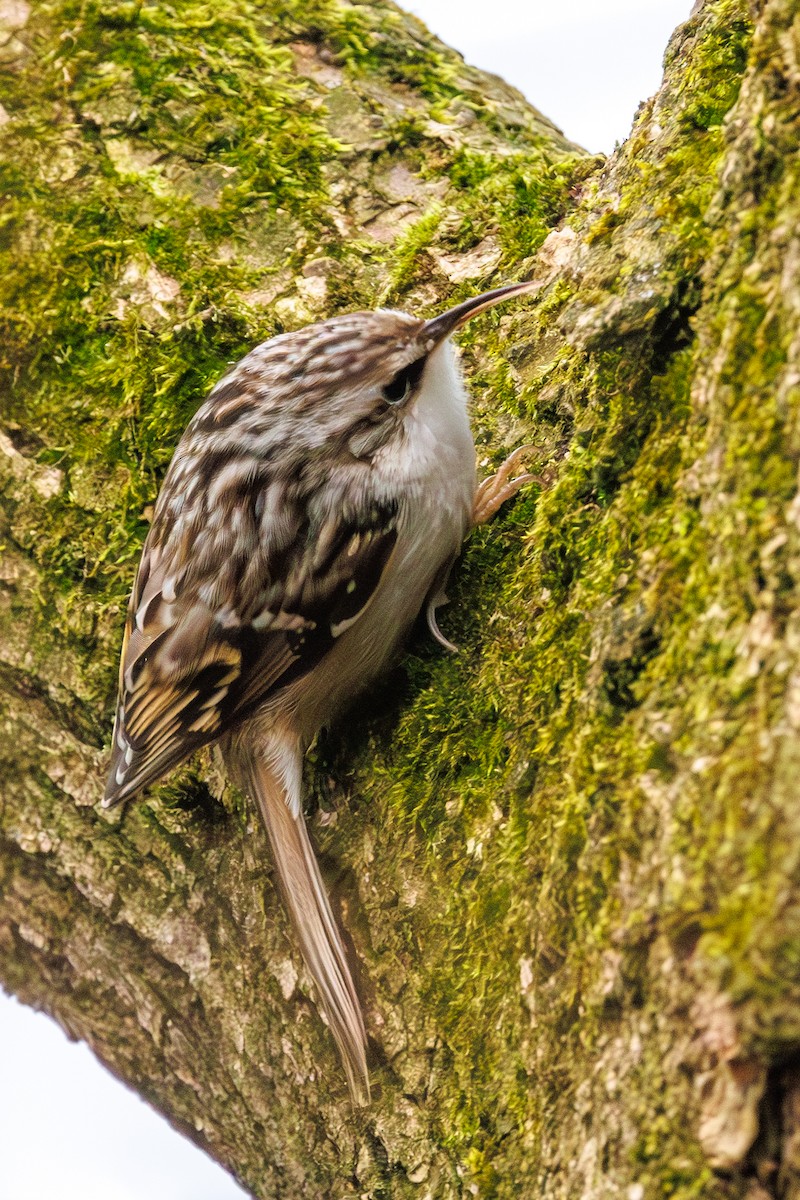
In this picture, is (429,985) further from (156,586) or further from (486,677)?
(156,586)

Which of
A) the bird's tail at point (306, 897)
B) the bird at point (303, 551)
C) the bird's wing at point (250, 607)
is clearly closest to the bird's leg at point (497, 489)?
the bird at point (303, 551)

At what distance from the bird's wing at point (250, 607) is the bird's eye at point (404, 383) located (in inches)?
6.7

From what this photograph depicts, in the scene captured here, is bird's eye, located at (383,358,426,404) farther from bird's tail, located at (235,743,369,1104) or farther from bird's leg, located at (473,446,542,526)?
bird's tail, located at (235,743,369,1104)

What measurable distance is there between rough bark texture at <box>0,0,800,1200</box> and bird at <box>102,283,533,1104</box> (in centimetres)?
7

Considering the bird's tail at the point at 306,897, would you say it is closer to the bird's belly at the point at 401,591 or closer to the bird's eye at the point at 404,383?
the bird's belly at the point at 401,591

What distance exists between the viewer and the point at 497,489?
62.7 inches

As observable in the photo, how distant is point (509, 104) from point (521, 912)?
68.6 inches

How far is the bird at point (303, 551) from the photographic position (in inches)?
64.4

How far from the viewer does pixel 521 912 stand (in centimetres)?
119

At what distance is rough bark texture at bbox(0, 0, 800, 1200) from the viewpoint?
0.92m

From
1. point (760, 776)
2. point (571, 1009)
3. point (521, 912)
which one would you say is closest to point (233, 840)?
point (521, 912)

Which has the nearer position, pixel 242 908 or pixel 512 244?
pixel 242 908

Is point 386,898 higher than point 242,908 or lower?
higher

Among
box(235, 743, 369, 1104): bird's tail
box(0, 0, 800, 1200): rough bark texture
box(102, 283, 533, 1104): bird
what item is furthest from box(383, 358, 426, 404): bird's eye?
box(235, 743, 369, 1104): bird's tail
